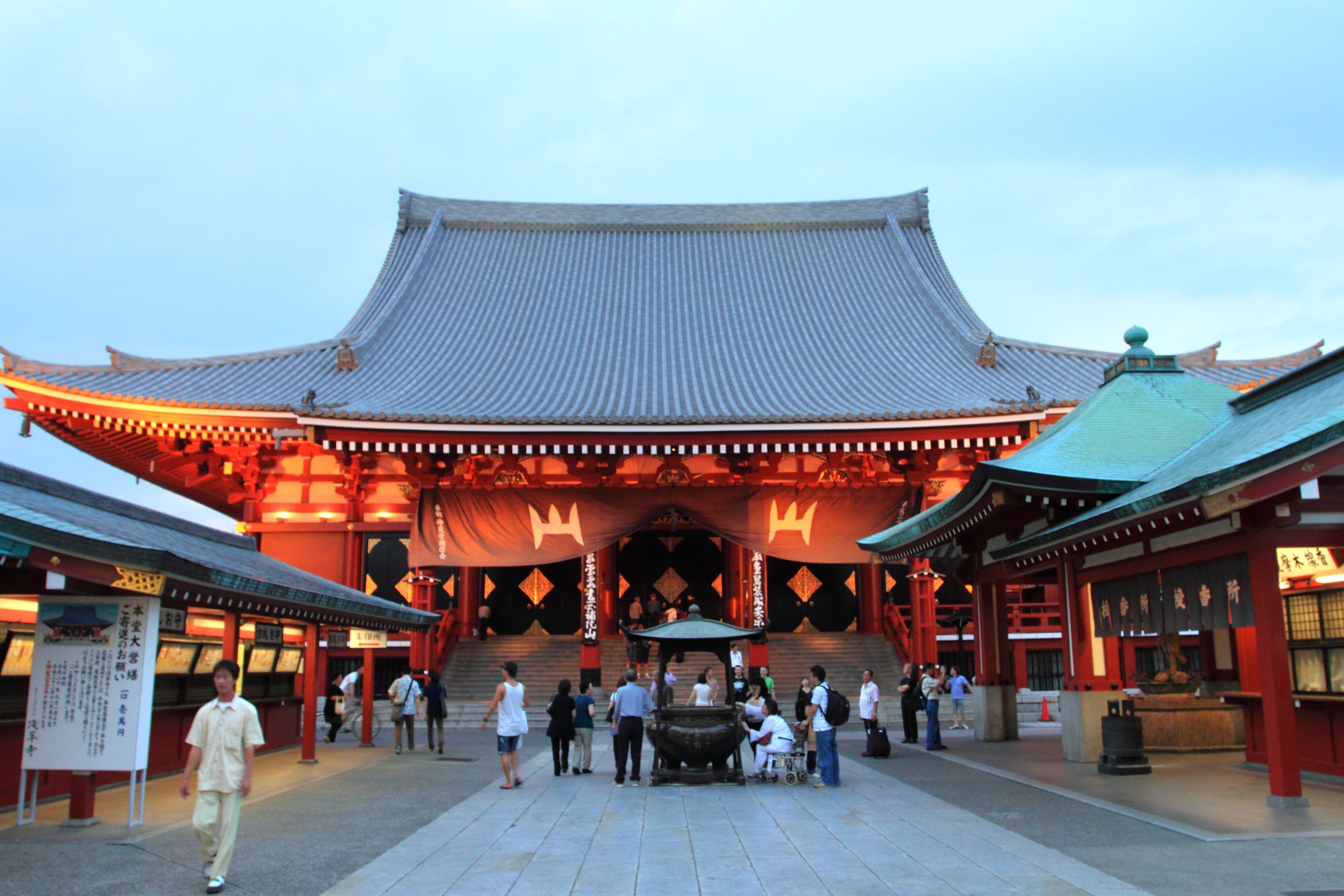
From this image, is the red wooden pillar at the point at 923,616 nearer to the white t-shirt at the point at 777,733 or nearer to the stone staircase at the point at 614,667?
the stone staircase at the point at 614,667

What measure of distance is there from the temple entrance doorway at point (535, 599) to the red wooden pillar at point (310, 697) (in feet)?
A: 34.3

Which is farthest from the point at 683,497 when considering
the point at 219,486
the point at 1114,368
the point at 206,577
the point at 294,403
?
the point at 206,577

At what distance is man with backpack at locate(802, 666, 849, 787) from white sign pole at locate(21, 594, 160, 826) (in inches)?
285

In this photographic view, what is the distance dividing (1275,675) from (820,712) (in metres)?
4.96

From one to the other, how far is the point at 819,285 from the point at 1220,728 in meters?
18.6

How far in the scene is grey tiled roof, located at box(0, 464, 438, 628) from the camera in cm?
828

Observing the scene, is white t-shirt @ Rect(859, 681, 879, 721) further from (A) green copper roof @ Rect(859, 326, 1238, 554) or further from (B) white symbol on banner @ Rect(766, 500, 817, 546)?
(B) white symbol on banner @ Rect(766, 500, 817, 546)

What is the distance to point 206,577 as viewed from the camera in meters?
9.87

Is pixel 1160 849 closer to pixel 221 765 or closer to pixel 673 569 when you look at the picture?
pixel 221 765

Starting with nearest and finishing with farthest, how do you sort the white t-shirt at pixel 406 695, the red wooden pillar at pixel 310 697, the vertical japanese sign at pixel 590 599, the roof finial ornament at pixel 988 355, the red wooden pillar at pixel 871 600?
1. the red wooden pillar at pixel 310 697
2. the white t-shirt at pixel 406 695
3. the vertical japanese sign at pixel 590 599
4. the roof finial ornament at pixel 988 355
5. the red wooden pillar at pixel 871 600

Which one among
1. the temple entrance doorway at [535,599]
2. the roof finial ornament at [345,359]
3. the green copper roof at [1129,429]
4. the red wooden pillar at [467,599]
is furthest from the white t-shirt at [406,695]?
the roof finial ornament at [345,359]

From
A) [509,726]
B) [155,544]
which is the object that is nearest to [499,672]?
[509,726]

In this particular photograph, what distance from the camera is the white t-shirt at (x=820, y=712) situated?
1272cm

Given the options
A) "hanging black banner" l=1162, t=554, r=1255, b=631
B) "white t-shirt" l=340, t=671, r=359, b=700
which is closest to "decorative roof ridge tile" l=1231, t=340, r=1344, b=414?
"hanging black banner" l=1162, t=554, r=1255, b=631
